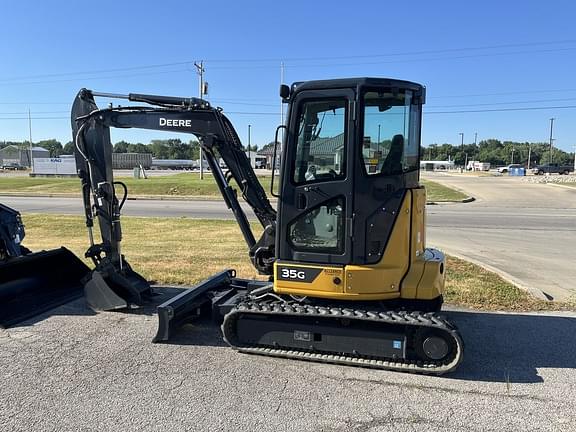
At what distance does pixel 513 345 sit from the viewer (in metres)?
5.26

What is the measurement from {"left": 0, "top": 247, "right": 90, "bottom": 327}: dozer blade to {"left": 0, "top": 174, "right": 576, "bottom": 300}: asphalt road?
688 centimetres

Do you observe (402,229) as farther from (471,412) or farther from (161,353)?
(161,353)

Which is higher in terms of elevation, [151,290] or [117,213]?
[117,213]

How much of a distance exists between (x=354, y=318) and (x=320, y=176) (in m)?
1.38

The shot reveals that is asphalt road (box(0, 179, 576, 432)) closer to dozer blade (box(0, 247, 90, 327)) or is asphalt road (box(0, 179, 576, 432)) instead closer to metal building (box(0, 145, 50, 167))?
dozer blade (box(0, 247, 90, 327))

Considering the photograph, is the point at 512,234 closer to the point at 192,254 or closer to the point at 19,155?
the point at 192,254

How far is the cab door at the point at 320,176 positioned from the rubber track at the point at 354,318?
50 cm

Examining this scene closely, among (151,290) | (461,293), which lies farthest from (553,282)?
(151,290)

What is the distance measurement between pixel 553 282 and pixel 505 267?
1.21 meters

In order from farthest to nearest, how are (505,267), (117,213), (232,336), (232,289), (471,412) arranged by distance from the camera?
1. (505,267)
2. (117,213)
3. (232,289)
4. (232,336)
5. (471,412)

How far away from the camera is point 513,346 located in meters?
5.23

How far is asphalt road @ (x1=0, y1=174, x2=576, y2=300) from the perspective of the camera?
8.66 m

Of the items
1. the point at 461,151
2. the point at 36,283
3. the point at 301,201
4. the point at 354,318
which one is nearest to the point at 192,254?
the point at 36,283

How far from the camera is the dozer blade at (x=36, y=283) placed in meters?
6.27
